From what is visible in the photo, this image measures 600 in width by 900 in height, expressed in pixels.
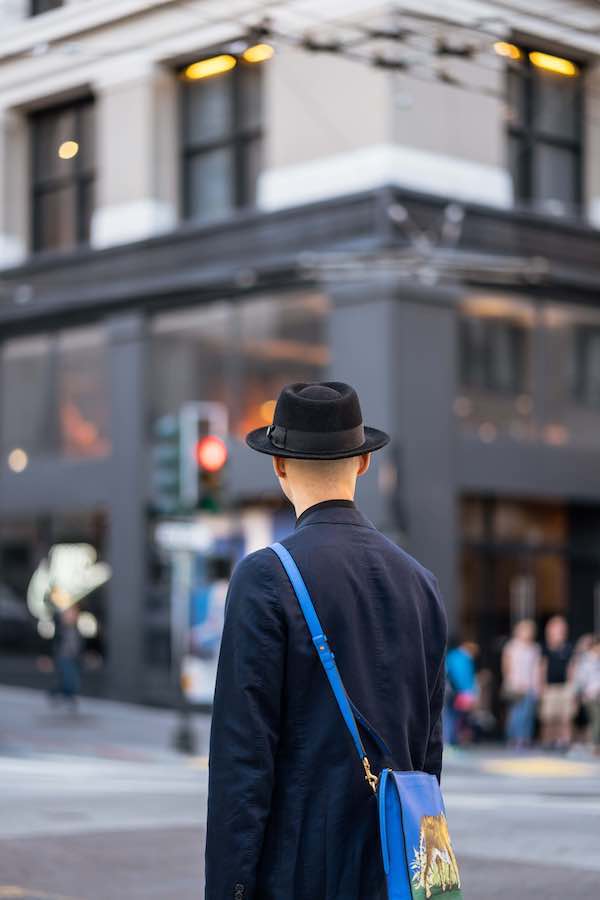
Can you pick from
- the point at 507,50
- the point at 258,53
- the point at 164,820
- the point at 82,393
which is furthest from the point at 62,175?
the point at 164,820

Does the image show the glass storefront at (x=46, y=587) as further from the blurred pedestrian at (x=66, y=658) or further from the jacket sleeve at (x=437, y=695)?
the jacket sleeve at (x=437, y=695)

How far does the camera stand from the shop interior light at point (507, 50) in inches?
833

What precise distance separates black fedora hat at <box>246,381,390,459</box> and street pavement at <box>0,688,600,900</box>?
16.4 feet

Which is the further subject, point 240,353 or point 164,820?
point 240,353

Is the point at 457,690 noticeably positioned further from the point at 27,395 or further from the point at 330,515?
the point at 330,515

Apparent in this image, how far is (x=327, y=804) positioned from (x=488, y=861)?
6.61 meters

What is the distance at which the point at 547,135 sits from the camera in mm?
24609

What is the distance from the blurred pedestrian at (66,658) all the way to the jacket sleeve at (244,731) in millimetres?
20732

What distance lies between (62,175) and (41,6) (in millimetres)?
2704

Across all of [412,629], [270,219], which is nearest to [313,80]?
[270,219]

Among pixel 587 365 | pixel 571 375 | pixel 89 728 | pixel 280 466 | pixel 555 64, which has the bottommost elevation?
pixel 89 728

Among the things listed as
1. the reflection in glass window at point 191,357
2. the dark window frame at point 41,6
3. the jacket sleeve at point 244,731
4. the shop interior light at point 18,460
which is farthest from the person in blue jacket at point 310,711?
the dark window frame at point 41,6

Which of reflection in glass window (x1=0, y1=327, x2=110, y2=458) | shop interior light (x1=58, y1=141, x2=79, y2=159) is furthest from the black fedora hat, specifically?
shop interior light (x1=58, y1=141, x2=79, y2=159)

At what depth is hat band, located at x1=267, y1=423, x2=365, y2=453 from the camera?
380 centimetres
